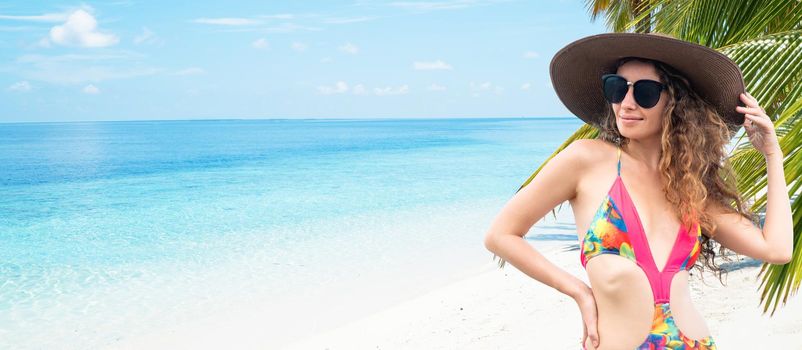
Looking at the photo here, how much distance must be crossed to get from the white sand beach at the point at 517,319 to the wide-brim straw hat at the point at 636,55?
3.22m

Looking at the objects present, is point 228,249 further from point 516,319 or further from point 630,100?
point 630,100

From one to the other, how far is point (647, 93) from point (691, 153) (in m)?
0.17

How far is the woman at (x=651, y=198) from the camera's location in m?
1.67

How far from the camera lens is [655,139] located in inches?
71.3

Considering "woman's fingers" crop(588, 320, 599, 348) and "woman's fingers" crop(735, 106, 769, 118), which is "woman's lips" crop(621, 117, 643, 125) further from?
"woman's fingers" crop(588, 320, 599, 348)

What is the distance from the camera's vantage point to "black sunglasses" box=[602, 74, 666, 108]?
176cm

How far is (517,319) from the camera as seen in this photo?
714 cm

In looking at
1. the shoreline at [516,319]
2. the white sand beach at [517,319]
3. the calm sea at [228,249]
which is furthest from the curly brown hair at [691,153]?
the calm sea at [228,249]

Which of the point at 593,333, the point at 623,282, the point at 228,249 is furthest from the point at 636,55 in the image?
the point at 228,249

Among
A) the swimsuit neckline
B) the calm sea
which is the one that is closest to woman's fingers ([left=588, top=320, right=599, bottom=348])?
the swimsuit neckline

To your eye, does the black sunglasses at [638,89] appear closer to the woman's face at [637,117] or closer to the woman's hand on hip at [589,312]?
the woman's face at [637,117]

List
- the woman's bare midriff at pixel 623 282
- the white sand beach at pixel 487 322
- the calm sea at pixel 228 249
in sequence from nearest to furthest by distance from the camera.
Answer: the woman's bare midriff at pixel 623 282
the white sand beach at pixel 487 322
the calm sea at pixel 228 249

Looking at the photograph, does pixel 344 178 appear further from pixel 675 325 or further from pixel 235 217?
pixel 675 325

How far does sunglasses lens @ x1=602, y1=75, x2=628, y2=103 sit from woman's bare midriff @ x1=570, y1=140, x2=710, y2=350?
0.13m
